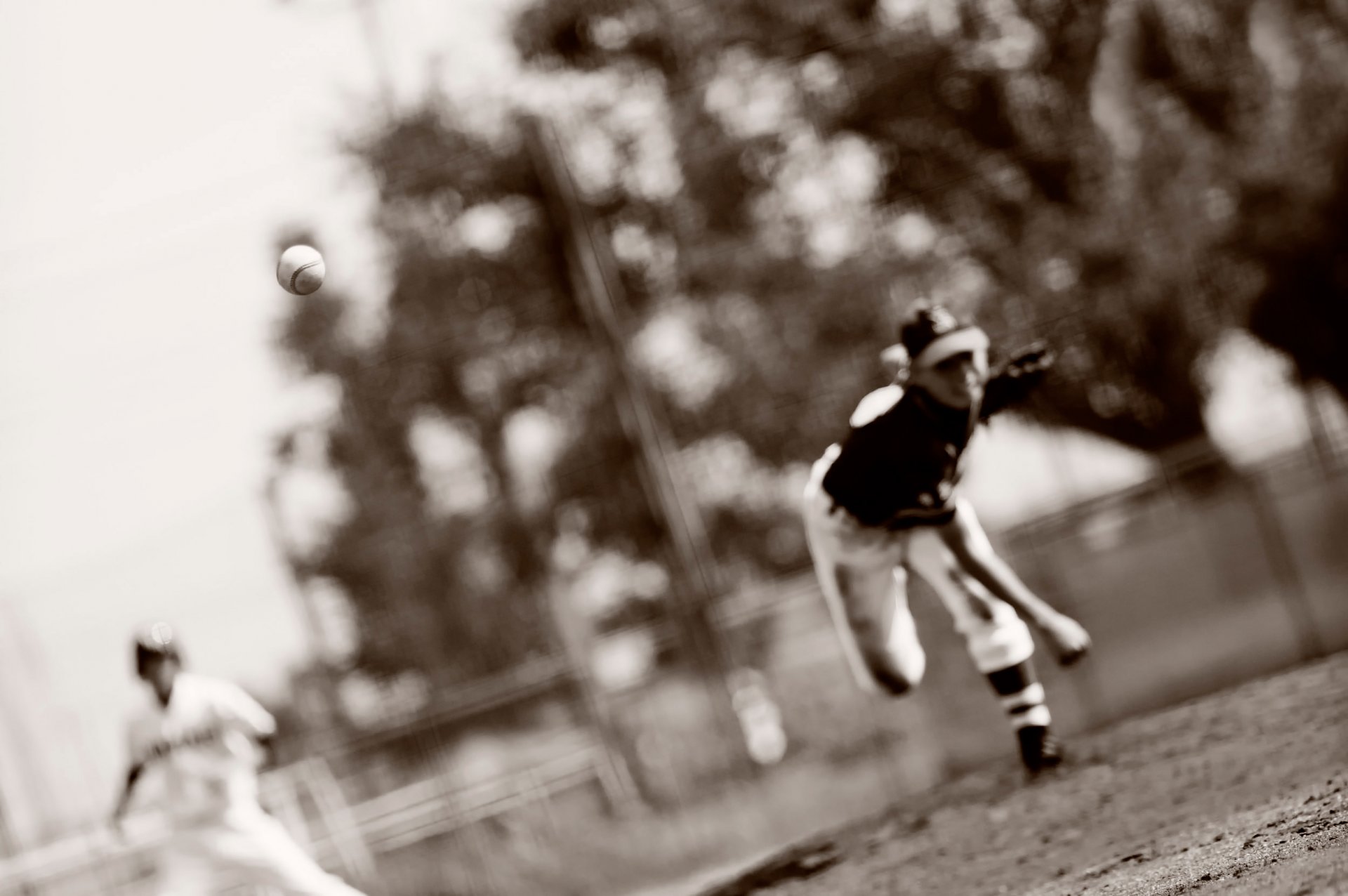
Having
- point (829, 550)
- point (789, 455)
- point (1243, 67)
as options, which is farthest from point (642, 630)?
point (1243, 67)

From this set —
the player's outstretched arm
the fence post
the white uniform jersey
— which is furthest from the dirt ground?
the fence post

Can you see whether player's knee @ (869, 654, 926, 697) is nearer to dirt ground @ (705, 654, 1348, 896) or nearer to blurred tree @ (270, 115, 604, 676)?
dirt ground @ (705, 654, 1348, 896)

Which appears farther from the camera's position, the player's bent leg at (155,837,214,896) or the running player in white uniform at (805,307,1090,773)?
the player's bent leg at (155,837,214,896)

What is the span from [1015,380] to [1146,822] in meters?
1.86

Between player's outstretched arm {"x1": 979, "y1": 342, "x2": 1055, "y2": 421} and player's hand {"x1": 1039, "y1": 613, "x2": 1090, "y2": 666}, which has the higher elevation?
player's outstretched arm {"x1": 979, "y1": 342, "x2": 1055, "y2": 421}

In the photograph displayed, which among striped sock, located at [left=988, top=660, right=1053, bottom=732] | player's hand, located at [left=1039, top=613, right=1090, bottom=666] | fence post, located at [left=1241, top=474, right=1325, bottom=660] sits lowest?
fence post, located at [left=1241, top=474, right=1325, bottom=660]

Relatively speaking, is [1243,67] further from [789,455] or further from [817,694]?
[817,694]

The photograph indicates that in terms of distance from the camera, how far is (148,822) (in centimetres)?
1211

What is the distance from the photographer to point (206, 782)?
324 inches

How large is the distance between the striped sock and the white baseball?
424 centimetres

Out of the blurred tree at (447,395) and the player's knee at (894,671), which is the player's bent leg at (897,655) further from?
the blurred tree at (447,395)

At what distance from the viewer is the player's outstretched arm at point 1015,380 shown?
273 inches

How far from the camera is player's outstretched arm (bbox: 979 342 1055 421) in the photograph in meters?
6.93

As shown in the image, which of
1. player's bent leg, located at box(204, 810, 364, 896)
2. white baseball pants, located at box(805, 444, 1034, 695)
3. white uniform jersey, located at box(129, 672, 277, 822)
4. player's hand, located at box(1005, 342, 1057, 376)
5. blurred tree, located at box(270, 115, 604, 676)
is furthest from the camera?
blurred tree, located at box(270, 115, 604, 676)
